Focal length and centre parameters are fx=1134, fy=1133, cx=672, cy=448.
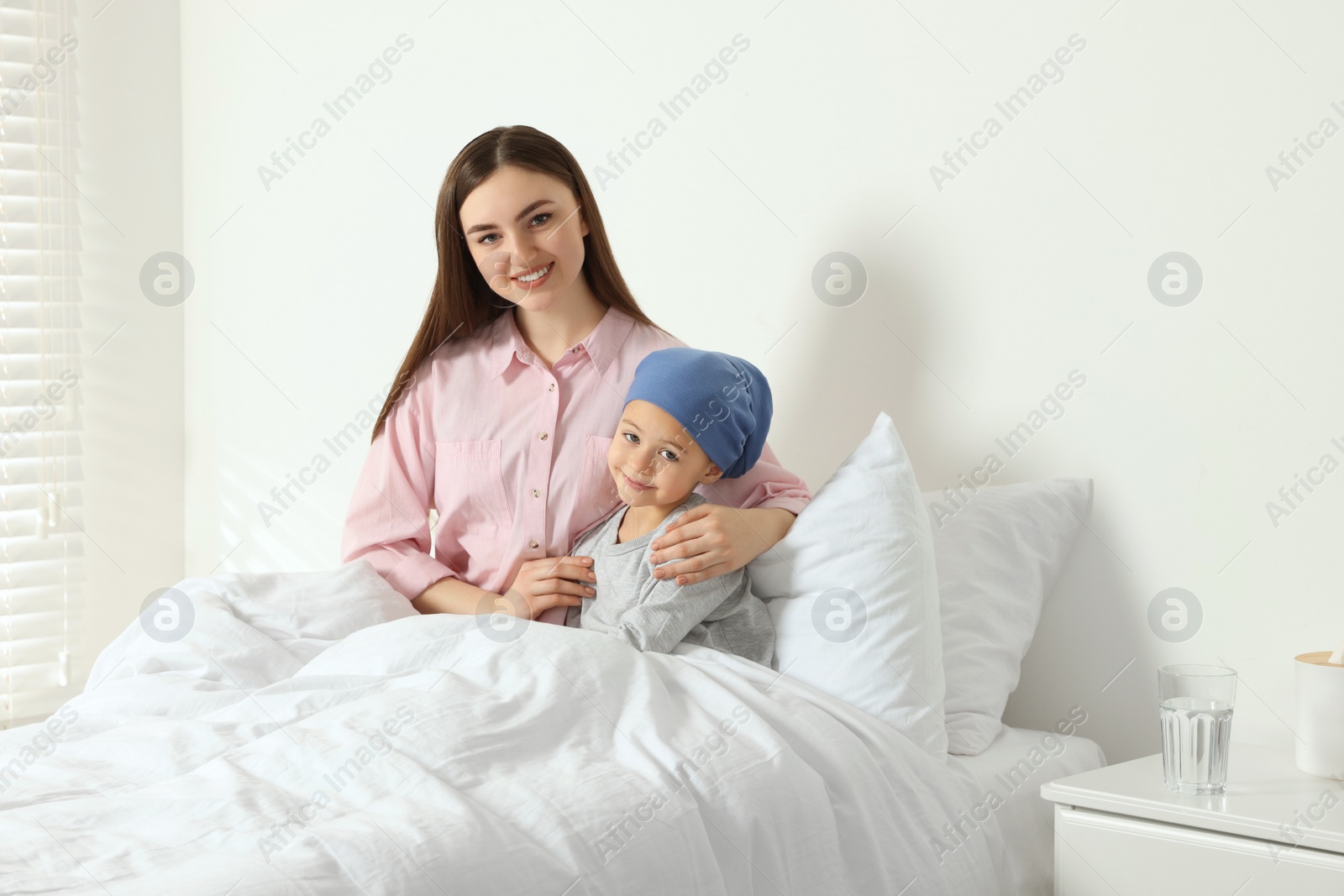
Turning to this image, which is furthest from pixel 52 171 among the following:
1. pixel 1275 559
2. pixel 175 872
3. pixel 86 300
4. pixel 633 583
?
pixel 1275 559

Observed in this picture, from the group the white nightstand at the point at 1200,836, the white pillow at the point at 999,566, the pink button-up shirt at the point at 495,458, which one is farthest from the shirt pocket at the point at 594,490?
the white nightstand at the point at 1200,836

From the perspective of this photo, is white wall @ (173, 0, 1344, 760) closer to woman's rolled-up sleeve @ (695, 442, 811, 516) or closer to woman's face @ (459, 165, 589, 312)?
woman's rolled-up sleeve @ (695, 442, 811, 516)

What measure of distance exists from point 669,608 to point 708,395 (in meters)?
0.29

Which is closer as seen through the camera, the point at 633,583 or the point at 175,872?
the point at 175,872

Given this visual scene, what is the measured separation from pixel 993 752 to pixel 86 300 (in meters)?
2.56

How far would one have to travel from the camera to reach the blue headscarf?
5.02 feet

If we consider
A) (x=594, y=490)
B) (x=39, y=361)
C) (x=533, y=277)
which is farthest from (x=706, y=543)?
(x=39, y=361)

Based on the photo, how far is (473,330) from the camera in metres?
1.97

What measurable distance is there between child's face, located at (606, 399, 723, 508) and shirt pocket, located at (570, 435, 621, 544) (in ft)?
0.69

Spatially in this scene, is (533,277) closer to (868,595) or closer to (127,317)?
(868,595)

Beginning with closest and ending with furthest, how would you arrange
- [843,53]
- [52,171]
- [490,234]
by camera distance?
[490,234], [843,53], [52,171]

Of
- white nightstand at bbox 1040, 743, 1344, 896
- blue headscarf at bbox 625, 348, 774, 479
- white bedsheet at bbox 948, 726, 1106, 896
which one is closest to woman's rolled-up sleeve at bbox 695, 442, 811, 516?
blue headscarf at bbox 625, 348, 774, 479

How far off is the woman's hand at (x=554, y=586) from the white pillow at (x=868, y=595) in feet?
0.90

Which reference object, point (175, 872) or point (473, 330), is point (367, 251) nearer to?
point (473, 330)
